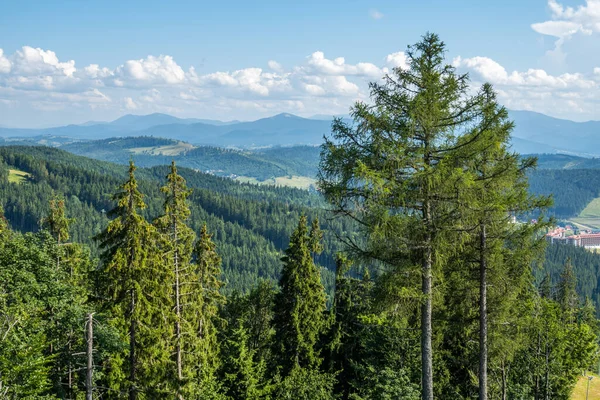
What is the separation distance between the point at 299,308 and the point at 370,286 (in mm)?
13332

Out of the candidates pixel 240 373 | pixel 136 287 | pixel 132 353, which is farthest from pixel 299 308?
pixel 136 287

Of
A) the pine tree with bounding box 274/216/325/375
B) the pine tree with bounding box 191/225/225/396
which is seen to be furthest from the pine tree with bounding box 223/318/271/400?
the pine tree with bounding box 274/216/325/375

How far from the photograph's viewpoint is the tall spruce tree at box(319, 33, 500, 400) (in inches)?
505

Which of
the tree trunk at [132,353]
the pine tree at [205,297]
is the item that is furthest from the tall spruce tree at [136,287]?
the pine tree at [205,297]

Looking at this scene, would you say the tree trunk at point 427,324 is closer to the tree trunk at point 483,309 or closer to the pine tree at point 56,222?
the tree trunk at point 483,309

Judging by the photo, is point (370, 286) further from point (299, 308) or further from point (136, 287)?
point (299, 308)

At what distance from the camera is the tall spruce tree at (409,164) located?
12.8 meters

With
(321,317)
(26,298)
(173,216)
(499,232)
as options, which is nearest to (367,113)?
(499,232)

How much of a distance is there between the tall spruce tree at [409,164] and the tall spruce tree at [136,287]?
8667 millimetres

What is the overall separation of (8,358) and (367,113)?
47.1ft

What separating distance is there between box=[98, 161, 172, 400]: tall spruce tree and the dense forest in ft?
0.20

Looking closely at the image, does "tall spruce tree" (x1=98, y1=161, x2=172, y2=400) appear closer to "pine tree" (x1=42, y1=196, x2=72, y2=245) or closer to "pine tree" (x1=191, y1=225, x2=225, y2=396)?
"pine tree" (x1=191, y1=225, x2=225, y2=396)

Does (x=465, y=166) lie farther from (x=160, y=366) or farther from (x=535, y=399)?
(x=535, y=399)

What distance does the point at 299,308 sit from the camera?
33188mm
